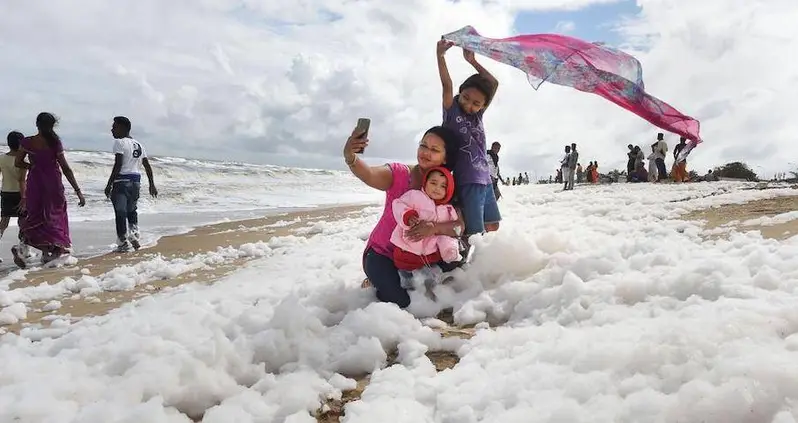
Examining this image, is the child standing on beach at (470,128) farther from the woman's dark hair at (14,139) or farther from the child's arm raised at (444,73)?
the woman's dark hair at (14,139)

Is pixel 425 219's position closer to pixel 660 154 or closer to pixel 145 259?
pixel 145 259

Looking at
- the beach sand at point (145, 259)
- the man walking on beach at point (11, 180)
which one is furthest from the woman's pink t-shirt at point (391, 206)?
the man walking on beach at point (11, 180)

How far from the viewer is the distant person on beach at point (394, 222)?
11.2ft

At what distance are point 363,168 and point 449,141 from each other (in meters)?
0.71

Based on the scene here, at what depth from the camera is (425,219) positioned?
11.5 ft

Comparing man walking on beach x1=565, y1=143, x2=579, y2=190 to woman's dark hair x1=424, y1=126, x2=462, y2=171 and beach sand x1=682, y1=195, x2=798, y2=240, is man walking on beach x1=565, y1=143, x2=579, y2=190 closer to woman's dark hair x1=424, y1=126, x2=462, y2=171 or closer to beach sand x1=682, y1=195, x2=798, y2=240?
beach sand x1=682, y1=195, x2=798, y2=240

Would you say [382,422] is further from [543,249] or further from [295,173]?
[295,173]

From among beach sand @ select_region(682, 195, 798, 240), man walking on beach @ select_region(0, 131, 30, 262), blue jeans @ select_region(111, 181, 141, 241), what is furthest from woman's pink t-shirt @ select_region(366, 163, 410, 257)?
man walking on beach @ select_region(0, 131, 30, 262)

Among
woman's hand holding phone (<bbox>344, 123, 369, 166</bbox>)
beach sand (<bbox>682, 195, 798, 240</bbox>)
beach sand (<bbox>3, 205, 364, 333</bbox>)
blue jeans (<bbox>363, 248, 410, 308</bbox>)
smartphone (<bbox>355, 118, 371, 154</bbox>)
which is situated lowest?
beach sand (<bbox>3, 205, 364, 333</bbox>)

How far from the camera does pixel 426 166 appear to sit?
3580 millimetres

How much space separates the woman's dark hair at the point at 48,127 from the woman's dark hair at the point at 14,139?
65cm

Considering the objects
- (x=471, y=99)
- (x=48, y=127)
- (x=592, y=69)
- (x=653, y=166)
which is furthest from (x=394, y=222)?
(x=653, y=166)

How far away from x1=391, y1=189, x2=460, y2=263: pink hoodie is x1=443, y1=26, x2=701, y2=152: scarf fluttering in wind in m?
1.32

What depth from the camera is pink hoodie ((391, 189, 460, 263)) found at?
3480 millimetres
